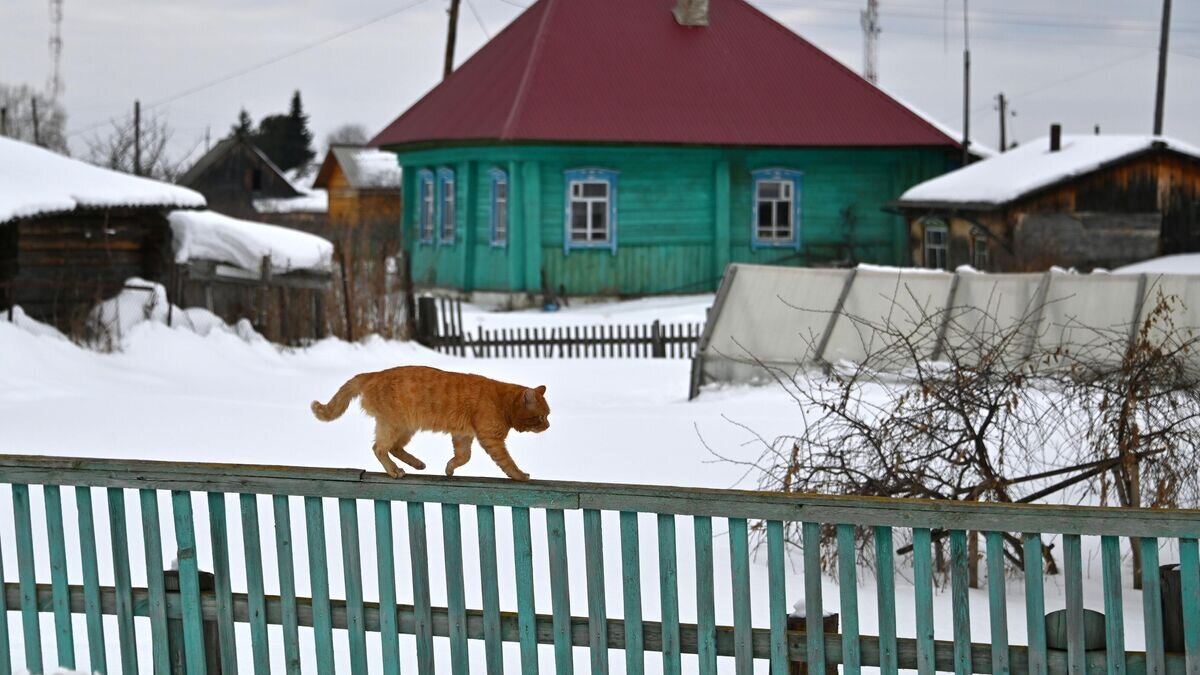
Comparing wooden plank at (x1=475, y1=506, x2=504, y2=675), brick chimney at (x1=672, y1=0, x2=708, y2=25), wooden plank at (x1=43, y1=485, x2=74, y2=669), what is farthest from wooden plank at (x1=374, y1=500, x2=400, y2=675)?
brick chimney at (x1=672, y1=0, x2=708, y2=25)

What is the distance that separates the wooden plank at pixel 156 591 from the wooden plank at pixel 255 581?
12.1 inches

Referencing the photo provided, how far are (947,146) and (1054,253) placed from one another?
5328mm

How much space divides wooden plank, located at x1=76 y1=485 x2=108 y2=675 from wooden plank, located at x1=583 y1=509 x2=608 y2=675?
67.8 inches

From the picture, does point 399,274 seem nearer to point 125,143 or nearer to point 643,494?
point 643,494

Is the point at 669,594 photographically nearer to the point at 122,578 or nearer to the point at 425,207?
the point at 122,578

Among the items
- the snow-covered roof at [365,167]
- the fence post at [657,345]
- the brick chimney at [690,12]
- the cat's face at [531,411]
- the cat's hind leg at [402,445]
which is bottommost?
the fence post at [657,345]

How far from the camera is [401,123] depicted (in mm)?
33562

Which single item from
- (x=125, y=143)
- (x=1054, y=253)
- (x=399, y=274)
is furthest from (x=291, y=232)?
(x=125, y=143)

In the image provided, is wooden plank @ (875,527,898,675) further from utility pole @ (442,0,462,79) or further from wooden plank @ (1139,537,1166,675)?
utility pole @ (442,0,462,79)

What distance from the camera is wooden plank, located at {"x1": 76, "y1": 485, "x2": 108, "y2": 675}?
521 centimetres

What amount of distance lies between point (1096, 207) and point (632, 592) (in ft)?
79.1

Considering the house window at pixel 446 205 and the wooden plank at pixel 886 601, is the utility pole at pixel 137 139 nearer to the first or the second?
the house window at pixel 446 205

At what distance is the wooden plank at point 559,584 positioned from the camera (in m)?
4.88

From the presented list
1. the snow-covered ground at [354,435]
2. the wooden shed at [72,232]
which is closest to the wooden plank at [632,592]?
the snow-covered ground at [354,435]
